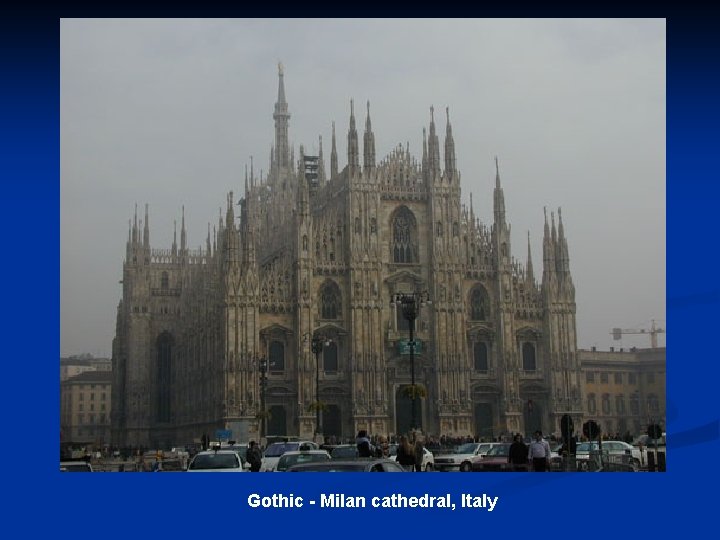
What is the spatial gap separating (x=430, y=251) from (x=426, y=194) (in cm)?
335

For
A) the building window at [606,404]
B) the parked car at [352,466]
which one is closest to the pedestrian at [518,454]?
the parked car at [352,466]

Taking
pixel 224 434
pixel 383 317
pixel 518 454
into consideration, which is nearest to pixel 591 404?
pixel 383 317

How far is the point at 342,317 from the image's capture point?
62.1 metres

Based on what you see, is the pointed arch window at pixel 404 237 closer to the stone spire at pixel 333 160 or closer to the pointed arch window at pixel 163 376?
the stone spire at pixel 333 160

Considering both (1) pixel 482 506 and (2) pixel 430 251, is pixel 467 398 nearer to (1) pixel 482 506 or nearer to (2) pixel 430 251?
(2) pixel 430 251

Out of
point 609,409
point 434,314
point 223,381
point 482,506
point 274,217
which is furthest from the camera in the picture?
point 274,217

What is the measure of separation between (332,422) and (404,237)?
1151 centimetres

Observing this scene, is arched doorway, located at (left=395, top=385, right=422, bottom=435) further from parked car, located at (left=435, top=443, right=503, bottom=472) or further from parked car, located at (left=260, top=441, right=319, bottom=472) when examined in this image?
parked car, located at (left=260, top=441, right=319, bottom=472)

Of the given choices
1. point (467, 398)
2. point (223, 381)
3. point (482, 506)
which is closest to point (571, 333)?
point (467, 398)

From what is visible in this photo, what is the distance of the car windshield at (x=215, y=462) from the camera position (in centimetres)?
2260

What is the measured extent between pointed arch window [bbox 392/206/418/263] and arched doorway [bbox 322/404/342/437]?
9.59 m

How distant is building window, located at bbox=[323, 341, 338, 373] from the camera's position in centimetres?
6156

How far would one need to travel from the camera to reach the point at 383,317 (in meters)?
62.6

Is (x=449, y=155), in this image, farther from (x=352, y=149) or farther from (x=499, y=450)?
(x=499, y=450)
